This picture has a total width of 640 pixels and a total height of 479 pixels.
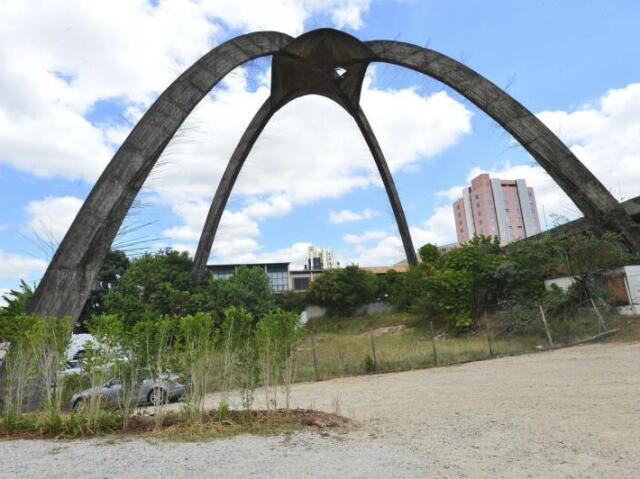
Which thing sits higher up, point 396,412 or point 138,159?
point 138,159

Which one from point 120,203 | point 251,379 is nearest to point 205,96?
point 120,203

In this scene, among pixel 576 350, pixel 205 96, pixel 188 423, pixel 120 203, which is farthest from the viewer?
pixel 576 350

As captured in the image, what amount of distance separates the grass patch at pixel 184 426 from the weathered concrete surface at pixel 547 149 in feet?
34.0

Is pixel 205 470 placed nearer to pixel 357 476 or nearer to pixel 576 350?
pixel 357 476

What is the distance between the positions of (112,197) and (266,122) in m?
12.7

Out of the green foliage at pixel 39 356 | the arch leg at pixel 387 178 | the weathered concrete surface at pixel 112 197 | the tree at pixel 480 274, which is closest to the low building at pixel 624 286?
the tree at pixel 480 274

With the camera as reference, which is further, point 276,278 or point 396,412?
point 276,278

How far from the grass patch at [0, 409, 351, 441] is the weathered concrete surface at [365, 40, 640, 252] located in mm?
10351

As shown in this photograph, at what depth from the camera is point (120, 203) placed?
27.9ft

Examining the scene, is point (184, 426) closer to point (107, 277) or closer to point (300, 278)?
point (107, 277)

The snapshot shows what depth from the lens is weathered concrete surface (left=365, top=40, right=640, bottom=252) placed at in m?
12.0

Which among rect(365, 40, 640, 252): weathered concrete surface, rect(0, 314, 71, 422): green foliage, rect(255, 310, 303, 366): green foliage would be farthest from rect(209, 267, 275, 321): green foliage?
rect(255, 310, 303, 366): green foliage

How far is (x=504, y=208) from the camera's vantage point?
229 feet

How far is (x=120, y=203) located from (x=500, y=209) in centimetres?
6953
